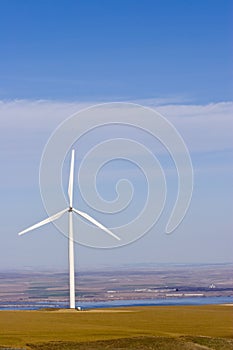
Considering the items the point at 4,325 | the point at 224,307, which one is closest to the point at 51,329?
the point at 4,325

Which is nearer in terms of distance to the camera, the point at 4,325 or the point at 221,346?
the point at 221,346

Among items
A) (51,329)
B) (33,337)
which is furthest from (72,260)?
(33,337)

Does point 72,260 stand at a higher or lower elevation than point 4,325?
higher

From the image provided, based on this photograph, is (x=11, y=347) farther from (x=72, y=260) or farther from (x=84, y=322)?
(x=72, y=260)

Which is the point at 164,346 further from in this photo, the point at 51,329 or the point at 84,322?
the point at 84,322

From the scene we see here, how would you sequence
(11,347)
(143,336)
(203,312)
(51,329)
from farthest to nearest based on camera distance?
1. (203,312)
2. (51,329)
3. (143,336)
4. (11,347)

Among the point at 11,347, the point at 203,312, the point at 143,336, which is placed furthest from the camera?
the point at 203,312
